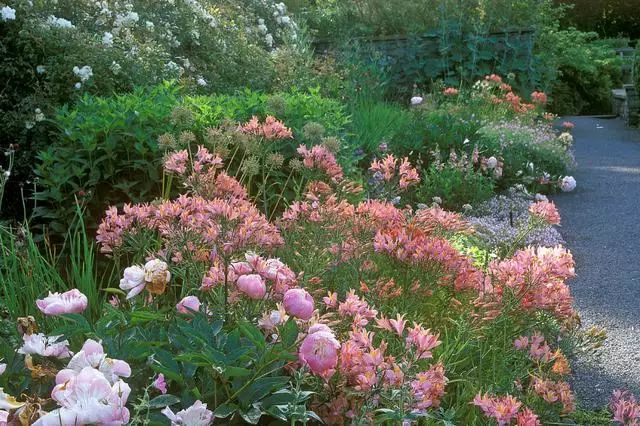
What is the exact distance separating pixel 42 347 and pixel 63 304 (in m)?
0.16

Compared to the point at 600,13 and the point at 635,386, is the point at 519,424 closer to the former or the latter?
the point at 635,386

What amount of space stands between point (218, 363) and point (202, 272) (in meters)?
0.62

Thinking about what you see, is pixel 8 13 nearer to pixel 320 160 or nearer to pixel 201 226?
pixel 320 160

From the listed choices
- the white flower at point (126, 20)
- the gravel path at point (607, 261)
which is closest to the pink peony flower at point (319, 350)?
the gravel path at point (607, 261)

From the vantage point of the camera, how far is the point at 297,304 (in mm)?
1692

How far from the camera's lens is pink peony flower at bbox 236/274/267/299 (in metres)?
1.75

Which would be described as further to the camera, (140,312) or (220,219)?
(220,219)

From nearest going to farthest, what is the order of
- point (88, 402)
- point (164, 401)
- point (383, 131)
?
point (88, 402) → point (164, 401) → point (383, 131)

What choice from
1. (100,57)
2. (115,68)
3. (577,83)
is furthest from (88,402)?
(577,83)

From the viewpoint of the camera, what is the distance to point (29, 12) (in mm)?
6078

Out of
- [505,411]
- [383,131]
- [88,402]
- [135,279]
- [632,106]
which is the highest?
[88,402]

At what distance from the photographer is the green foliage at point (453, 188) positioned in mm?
6045

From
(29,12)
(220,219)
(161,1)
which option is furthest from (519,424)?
(161,1)

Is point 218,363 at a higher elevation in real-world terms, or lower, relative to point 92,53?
higher
